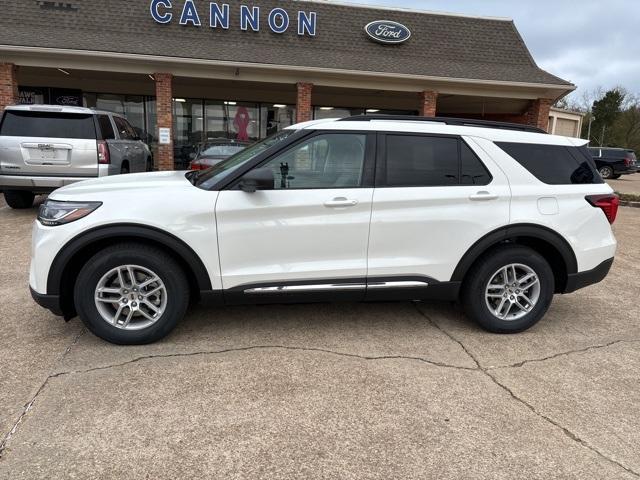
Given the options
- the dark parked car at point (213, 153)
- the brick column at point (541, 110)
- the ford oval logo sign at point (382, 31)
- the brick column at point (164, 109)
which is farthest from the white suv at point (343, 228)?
the brick column at point (541, 110)

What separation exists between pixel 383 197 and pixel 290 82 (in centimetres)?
1152

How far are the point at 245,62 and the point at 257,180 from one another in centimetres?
1088

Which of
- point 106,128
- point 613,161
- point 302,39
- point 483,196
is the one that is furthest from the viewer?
point 613,161

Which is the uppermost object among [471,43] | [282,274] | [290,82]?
[471,43]

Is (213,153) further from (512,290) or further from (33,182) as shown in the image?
(512,290)

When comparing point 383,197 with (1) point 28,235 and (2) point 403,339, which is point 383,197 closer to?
(2) point 403,339

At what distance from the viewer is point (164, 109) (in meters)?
13.8

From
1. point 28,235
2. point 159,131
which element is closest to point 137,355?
point 28,235

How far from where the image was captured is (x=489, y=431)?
285 centimetres

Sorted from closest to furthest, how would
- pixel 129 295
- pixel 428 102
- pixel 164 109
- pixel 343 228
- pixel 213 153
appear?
pixel 129 295 < pixel 343 228 < pixel 213 153 < pixel 164 109 < pixel 428 102

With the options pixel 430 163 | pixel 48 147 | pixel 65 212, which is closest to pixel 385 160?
pixel 430 163

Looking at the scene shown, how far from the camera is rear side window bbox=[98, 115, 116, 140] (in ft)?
28.1

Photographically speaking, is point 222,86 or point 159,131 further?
point 222,86

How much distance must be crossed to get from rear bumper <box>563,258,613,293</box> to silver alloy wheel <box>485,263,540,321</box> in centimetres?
31
